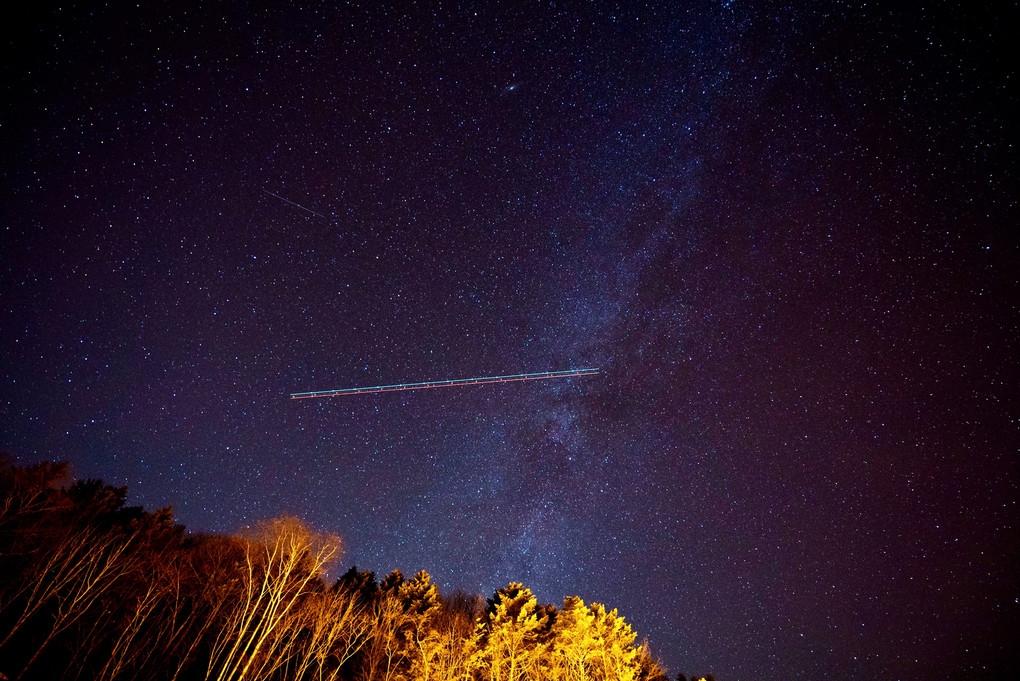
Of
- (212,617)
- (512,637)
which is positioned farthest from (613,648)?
(212,617)

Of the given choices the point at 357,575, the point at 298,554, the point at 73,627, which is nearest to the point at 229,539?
the point at 357,575

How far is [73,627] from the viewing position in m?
18.0

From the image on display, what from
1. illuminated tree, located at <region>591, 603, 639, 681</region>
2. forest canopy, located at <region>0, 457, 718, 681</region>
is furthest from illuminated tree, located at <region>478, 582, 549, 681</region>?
illuminated tree, located at <region>591, 603, 639, 681</region>

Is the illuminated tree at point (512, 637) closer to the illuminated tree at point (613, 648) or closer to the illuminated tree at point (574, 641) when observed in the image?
the illuminated tree at point (574, 641)

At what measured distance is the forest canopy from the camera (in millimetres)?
16938

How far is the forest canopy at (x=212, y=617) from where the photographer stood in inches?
667

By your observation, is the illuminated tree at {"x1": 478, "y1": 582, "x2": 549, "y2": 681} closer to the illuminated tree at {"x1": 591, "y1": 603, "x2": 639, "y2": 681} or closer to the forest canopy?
the forest canopy

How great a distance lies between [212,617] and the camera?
1903cm

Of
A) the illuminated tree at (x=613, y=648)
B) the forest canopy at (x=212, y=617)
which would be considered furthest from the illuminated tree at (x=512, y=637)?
the illuminated tree at (x=613, y=648)

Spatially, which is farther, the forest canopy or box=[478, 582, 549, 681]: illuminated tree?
box=[478, 582, 549, 681]: illuminated tree

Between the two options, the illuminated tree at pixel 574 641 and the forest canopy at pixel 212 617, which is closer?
the forest canopy at pixel 212 617

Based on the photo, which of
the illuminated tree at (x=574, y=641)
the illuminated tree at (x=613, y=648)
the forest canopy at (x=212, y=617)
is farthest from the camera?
the illuminated tree at (x=613, y=648)

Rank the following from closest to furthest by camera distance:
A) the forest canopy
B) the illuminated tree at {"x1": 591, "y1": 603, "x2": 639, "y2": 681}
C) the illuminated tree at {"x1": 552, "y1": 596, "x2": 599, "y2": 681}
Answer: the forest canopy < the illuminated tree at {"x1": 552, "y1": 596, "x2": 599, "y2": 681} < the illuminated tree at {"x1": 591, "y1": 603, "x2": 639, "y2": 681}

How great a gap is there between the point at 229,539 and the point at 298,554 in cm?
2178
